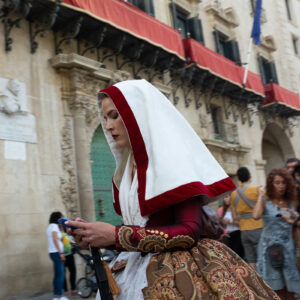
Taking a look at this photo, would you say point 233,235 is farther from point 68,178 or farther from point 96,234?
point 96,234

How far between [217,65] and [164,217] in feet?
39.9

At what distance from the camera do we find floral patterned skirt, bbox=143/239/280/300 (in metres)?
1.35

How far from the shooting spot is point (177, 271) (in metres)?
1.39

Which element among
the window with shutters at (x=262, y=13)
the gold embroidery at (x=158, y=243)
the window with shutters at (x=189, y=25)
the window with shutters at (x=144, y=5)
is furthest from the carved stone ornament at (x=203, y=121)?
the gold embroidery at (x=158, y=243)

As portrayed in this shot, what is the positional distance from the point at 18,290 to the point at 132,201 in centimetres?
611

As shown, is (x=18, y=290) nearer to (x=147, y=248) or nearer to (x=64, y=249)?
(x=64, y=249)

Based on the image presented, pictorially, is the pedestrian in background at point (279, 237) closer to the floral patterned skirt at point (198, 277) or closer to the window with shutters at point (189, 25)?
the floral patterned skirt at point (198, 277)

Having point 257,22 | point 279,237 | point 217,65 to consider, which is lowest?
point 279,237

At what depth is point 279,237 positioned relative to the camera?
3.97 m

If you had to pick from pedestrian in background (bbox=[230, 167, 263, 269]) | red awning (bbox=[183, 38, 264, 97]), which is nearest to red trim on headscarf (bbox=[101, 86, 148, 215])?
pedestrian in background (bbox=[230, 167, 263, 269])

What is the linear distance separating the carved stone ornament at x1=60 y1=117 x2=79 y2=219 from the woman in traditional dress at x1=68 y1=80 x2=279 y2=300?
6.60m

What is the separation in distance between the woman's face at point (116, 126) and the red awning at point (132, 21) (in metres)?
6.97

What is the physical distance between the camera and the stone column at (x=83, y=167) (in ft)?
27.7

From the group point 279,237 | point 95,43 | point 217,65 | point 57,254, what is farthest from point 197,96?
point 279,237
